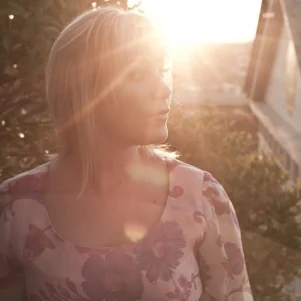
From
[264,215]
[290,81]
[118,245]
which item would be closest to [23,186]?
[118,245]

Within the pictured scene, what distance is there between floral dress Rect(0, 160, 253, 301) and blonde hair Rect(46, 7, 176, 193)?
0.34 m

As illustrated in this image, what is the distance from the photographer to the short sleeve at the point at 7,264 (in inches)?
106

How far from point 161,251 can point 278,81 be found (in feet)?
60.8

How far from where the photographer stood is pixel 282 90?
1962 cm

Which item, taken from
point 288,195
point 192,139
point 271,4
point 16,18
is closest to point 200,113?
point 192,139

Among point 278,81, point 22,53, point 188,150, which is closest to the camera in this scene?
point 22,53

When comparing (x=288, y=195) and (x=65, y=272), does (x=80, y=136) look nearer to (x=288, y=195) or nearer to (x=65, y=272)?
(x=65, y=272)

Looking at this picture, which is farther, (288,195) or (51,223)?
(288,195)

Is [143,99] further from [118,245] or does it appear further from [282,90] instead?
[282,90]

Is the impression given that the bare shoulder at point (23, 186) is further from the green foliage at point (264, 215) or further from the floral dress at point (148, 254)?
the green foliage at point (264, 215)

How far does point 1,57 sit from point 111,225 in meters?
2.91

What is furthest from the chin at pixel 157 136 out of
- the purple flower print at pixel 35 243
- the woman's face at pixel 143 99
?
the purple flower print at pixel 35 243

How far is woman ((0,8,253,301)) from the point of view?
8.18 ft

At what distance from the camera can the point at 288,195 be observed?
765 cm
